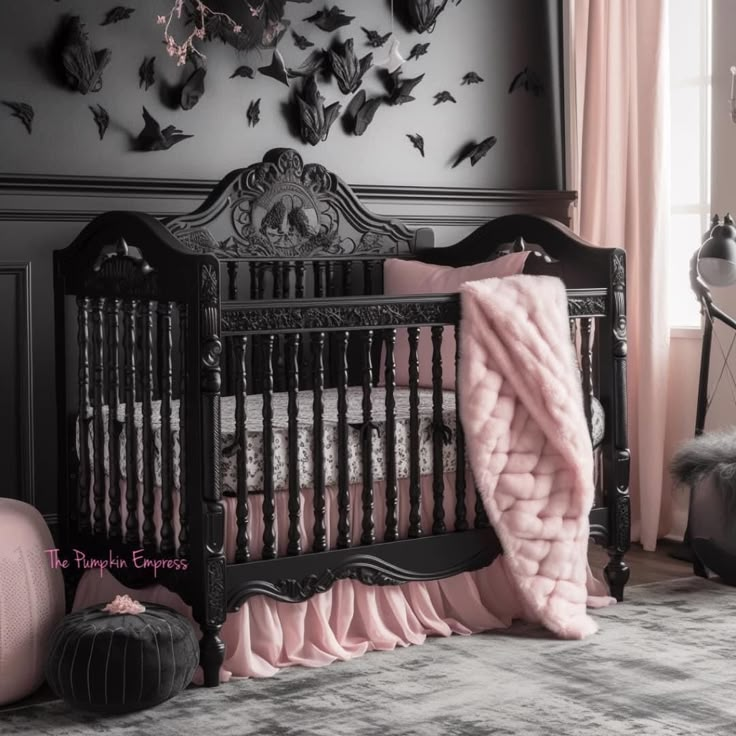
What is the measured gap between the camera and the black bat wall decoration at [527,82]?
3896mm

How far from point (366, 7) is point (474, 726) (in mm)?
2171

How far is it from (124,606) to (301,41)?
1763mm

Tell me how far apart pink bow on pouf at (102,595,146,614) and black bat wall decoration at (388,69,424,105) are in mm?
1833

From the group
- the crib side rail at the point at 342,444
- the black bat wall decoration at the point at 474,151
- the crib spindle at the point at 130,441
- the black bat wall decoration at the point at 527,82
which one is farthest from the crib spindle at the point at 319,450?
the black bat wall decoration at the point at 527,82

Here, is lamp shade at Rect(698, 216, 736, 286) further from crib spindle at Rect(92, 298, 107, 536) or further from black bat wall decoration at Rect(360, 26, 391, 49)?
crib spindle at Rect(92, 298, 107, 536)

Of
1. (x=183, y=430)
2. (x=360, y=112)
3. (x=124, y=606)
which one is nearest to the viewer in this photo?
(x=124, y=606)

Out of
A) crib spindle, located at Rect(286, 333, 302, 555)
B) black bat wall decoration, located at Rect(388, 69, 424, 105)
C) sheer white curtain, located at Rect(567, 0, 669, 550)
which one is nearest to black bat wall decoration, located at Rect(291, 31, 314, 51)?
black bat wall decoration, located at Rect(388, 69, 424, 105)

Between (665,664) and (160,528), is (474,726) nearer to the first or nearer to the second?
(665,664)

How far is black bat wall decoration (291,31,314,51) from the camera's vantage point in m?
3.46

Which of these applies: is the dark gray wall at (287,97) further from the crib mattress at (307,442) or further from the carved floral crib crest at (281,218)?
the crib mattress at (307,442)

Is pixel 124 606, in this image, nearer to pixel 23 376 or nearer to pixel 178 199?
pixel 23 376

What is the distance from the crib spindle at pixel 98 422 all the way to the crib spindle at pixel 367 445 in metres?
0.60

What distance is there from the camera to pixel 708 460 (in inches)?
126

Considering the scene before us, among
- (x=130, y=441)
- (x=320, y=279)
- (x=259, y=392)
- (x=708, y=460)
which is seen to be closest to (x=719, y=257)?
(x=708, y=460)
